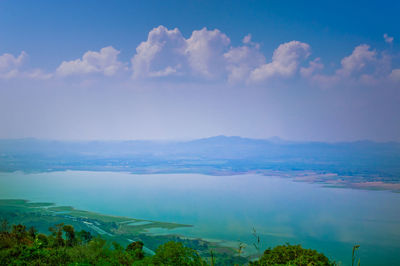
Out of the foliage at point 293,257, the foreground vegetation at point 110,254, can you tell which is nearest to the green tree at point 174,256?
the foreground vegetation at point 110,254

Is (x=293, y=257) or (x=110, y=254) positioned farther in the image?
(x=110, y=254)

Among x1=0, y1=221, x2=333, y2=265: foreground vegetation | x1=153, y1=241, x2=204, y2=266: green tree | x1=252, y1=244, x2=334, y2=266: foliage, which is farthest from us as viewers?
x1=153, y1=241, x2=204, y2=266: green tree

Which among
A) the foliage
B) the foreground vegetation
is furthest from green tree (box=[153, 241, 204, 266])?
the foliage

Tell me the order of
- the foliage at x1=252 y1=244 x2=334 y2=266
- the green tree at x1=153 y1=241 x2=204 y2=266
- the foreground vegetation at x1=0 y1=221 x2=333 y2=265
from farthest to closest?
the green tree at x1=153 y1=241 x2=204 y2=266 < the foliage at x1=252 y1=244 x2=334 y2=266 < the foreground vegetation at x1=0 y1=221 x2=333 y2=265

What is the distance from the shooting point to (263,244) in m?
12.3

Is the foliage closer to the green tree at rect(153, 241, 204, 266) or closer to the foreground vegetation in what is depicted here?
the foreground vegetation

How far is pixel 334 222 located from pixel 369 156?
14.9 m

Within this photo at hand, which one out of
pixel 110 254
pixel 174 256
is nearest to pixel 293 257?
pixel 174 256

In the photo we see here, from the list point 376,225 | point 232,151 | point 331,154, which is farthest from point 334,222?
point 232,151

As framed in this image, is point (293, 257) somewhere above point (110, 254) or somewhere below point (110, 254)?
above

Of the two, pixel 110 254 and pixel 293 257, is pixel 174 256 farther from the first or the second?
pixel 293 257

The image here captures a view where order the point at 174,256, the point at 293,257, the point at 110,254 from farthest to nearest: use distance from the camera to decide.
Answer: the point at 110,254, the point at 174,256, the point at 293,257

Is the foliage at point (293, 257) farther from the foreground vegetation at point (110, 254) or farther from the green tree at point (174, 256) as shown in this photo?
the green tree at point (174, 256)

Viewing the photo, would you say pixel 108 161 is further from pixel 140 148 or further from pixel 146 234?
pixel 146 234
